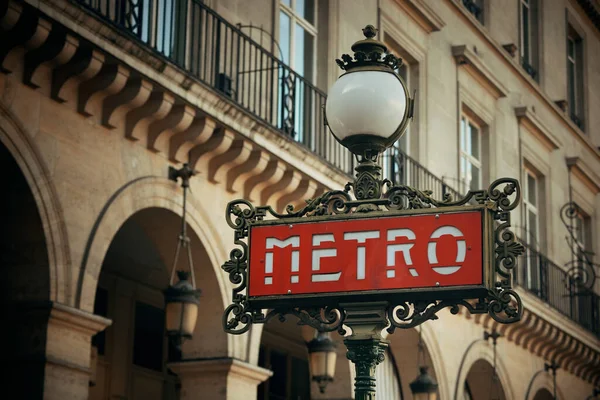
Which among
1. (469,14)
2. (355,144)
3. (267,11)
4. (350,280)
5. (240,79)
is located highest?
(469,14)

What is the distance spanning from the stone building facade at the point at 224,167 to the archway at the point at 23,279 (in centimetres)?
1

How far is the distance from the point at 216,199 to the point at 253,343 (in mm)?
1448

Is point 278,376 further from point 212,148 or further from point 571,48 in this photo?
point 571,48

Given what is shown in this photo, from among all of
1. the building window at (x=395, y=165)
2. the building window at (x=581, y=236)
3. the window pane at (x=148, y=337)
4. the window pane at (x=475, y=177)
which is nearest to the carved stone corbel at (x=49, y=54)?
the window pane at (x=148, y=337)

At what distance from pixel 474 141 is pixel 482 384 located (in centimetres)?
402

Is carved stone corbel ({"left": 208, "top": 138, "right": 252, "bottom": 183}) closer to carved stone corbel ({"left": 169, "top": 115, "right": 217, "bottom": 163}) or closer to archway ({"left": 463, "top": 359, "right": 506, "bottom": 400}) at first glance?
carved stone corbel ({"left": 169, "top": 115, "right": 217, "bottom": 163})

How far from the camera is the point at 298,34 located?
15430mm

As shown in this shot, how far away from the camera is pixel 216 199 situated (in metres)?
12.3

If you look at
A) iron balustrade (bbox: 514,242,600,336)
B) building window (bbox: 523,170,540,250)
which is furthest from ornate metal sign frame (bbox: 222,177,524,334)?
building window (bbox: 523,170,540,250)

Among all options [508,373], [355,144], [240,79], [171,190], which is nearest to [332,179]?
[240,79]

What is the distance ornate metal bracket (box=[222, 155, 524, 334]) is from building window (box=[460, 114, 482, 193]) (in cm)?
1455

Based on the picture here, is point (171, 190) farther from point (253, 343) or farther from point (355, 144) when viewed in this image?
point (355, 144)

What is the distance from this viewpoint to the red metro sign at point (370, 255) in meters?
5.02

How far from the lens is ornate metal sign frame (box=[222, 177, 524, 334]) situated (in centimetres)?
504
